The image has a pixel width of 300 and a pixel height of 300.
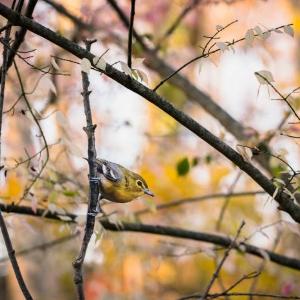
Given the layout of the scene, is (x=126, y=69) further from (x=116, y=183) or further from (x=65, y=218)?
(x=65, y=218)

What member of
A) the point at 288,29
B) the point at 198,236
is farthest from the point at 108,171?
the point at 198,236

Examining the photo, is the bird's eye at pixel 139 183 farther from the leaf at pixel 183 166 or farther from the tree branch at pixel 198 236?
the leaf at pixel 183 166

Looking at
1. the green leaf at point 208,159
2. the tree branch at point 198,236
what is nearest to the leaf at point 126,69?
the tree branch at point 198,236

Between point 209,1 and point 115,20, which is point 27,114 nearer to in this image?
point 209,1

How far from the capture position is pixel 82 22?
83.4 inches

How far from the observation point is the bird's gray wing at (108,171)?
920 mm

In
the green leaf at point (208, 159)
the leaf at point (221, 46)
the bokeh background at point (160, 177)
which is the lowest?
the leaf at point (221, 46)

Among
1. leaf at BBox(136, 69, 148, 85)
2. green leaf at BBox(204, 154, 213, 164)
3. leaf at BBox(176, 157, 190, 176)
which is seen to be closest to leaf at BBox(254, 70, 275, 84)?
leaf at BBox(136, 69, 148, 85)

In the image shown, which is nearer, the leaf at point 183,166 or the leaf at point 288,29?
the leaf at point 288,29

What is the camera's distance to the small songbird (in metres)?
0.92

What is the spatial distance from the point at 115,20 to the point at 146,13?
137cm

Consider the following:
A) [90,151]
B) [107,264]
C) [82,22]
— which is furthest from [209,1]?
[107,264]

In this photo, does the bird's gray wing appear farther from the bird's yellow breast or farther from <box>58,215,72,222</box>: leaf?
<box>58,215,72,222</box>: leaf

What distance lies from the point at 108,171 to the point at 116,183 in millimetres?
24
